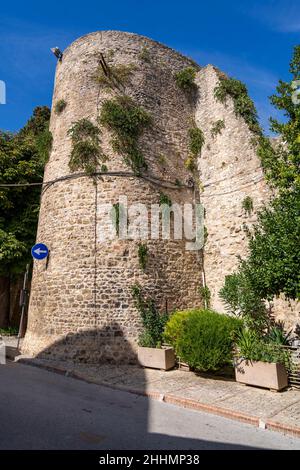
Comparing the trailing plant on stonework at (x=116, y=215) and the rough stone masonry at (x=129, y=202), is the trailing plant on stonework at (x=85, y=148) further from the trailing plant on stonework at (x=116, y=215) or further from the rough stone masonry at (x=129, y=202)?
the trailing plant on stonework at (x=116, y=215)

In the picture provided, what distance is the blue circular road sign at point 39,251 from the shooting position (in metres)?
11.7

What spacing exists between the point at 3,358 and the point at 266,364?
8336mm

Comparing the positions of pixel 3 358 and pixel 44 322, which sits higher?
pixel 44 322

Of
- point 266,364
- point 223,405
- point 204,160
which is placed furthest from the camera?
point 204,160

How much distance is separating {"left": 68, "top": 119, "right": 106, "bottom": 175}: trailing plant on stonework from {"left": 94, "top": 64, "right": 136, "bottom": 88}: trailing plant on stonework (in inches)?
74.4

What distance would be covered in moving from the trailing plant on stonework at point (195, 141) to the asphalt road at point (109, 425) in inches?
387

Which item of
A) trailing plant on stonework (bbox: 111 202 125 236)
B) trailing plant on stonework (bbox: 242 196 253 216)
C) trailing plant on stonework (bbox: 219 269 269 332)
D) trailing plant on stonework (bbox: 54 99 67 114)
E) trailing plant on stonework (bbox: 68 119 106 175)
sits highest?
trailing plant on stonework (bbox: 54 99 67 114)

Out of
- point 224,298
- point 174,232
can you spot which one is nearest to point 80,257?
point 174,232

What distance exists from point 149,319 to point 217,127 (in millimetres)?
7969

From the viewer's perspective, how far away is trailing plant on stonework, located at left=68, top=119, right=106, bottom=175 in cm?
1192

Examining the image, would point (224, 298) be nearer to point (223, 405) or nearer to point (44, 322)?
point (223, 405)

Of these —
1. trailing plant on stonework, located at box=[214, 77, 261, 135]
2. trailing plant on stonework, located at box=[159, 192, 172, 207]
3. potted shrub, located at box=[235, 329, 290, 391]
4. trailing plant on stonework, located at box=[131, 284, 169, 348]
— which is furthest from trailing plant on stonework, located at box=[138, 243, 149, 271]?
trailing plant on stonework, located at box=[214, 77, 261, 135]

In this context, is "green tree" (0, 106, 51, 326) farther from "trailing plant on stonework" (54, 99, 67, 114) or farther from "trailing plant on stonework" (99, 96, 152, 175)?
"trailing plant on stonework" (99, 96, 152, 175)

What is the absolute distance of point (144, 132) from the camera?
1277 centimetres
